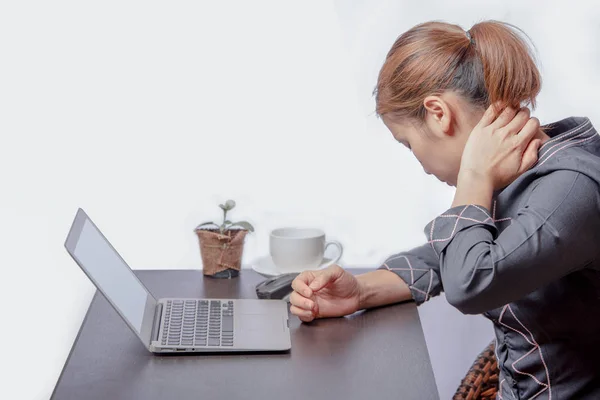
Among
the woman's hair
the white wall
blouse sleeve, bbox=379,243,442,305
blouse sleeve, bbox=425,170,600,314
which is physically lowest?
blouse sleeve, bbox=425,170,600,314

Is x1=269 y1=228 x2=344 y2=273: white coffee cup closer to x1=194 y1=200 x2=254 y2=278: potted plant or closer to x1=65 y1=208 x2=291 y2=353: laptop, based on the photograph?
x1=194 y1=200 x2=254 y2=278: potted plant

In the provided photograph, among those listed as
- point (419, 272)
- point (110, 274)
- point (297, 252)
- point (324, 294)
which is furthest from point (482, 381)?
point (110, 274)

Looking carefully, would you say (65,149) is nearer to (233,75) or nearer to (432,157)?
(233,75)

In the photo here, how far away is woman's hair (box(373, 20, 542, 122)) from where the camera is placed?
1180mm

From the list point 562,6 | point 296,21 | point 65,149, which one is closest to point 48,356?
point 65,149

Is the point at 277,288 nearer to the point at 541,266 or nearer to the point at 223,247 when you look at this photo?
the point at 223,247

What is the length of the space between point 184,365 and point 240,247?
0.50m

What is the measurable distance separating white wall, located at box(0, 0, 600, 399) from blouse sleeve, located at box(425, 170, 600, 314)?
2.62 ft

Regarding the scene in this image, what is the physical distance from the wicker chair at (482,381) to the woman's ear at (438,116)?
479mm

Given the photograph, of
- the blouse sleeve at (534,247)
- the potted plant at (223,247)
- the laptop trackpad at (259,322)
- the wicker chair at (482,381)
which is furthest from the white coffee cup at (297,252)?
the blouse sleeve at (534,247)

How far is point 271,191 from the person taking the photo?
6.22 feet

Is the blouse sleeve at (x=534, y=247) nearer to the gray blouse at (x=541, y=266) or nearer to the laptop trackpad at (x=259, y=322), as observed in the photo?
the gray blouse at (x=541, y=266)

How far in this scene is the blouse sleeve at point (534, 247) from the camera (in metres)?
1.06

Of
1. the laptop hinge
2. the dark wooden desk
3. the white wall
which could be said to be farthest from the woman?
the white wall
